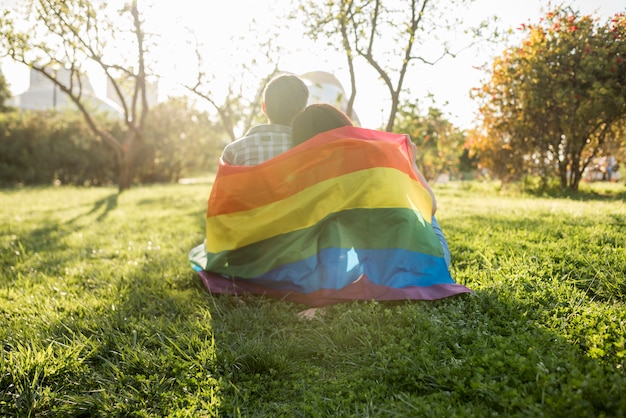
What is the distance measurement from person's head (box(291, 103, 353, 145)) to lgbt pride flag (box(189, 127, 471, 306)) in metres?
0.12

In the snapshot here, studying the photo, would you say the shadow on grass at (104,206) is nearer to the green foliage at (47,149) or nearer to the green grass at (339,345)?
the green grass at (339,345)

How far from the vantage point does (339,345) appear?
2.27m

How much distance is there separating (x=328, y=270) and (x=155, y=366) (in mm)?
1140

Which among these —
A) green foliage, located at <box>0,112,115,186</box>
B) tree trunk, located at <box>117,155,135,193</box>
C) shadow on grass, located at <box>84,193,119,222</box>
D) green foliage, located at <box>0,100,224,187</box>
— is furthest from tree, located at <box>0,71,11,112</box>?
shadow on grass, located at <box>84,193,119,222</box>

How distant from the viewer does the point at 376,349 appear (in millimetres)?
2168

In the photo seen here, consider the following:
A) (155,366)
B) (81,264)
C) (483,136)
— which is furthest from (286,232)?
(483,136)

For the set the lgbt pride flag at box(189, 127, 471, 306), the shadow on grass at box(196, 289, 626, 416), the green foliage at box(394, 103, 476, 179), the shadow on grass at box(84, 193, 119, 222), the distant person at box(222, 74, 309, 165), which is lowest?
the shadow on grass at box(84, 193, 119, 222)

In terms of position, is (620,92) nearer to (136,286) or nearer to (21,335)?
(136,286)

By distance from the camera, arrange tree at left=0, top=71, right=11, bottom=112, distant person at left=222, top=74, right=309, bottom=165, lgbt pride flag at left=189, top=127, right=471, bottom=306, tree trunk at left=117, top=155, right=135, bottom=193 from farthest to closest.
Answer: tree at left=0, top=71, right=11, bottom=112, tree trunk at left=117, top=155, right=135, bottom=193, distant person at left=222, top=74, right=309, bottom=165, lgbt pride flag at left=189, top=127, right=471, bottom=306

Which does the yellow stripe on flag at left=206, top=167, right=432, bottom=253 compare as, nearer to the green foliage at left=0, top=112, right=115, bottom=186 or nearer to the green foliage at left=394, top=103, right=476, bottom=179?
the green foliage at left=394, top=103, right=476, bottom=179

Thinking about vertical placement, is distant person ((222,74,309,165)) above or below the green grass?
above

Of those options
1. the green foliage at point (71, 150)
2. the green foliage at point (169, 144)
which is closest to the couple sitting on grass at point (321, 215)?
the green foliage at point (71, 150)

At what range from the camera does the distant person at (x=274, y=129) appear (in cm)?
321

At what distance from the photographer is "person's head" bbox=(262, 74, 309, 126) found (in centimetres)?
327
